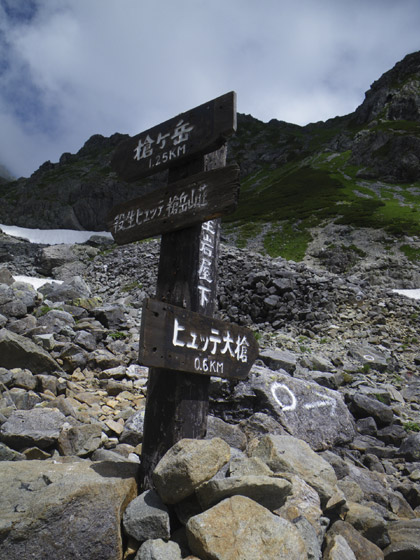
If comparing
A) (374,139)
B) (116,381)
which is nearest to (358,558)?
(116,381)

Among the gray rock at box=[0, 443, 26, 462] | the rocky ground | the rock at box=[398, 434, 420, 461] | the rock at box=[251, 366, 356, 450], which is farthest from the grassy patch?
the gray rock at box=[0, 443, 26, 462]

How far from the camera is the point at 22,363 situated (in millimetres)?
7066

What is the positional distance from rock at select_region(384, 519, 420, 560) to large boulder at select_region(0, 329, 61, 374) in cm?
631

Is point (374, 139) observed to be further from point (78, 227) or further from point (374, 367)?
point (374, 367)

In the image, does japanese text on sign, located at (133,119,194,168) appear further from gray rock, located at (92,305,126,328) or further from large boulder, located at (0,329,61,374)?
gray rock, located at (92,305,126,328)

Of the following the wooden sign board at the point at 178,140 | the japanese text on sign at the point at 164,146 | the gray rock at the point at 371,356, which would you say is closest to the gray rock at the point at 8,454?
the wooden sign board at the point at 178,140

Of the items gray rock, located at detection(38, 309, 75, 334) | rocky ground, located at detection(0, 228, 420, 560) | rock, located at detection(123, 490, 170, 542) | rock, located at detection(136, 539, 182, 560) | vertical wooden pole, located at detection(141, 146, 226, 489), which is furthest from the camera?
gray rock, located at detection(38, 309, 75, 334)

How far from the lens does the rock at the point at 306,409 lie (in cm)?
627

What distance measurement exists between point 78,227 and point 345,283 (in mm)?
99057

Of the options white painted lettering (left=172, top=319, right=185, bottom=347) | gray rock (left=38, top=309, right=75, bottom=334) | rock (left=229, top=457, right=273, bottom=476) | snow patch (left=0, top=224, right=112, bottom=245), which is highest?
snow patch (left=0, top=224, right=112, bottom=245)

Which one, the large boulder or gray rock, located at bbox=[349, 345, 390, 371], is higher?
gray rock, located at bbox=[349, 345, 390, 371]

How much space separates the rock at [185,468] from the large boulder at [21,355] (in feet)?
16.2

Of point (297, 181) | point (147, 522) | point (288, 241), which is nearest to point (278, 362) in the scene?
point (147, 522)

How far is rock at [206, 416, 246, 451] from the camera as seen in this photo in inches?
200
